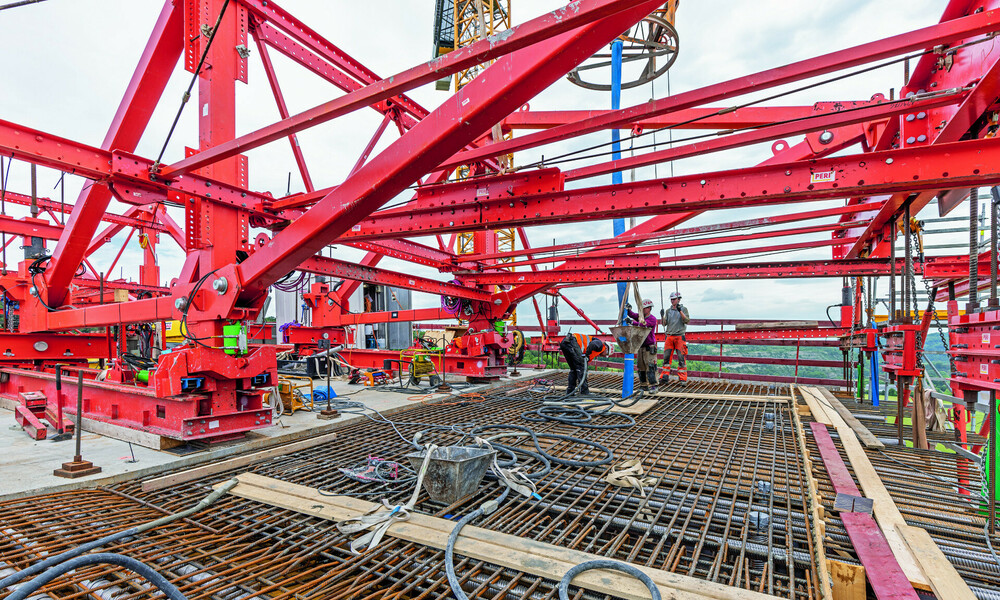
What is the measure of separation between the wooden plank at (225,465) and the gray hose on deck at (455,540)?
246 cm

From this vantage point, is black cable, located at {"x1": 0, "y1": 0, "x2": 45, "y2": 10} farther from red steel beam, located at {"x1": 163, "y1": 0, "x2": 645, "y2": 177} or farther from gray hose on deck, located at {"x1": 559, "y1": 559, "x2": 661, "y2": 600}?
gray hose on deck, located at {"x1": 559, "y1": 559, "x2": 661, "y2": 600}

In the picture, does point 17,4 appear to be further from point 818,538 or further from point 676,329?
point 676,329

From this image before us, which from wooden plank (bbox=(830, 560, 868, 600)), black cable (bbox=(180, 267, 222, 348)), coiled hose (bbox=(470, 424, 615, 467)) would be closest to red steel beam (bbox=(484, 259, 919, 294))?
coiled hose (bbox=(470, 424, 615, 467))

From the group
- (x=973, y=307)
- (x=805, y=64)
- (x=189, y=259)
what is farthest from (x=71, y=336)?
(x=973, y=307)

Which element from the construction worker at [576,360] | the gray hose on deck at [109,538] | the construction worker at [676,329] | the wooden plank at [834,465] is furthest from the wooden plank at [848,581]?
the construction worker at [676,329]

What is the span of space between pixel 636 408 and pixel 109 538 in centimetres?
620

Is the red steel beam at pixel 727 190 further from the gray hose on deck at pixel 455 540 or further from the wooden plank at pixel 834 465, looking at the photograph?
the gray hose on deck at pixel 455 540

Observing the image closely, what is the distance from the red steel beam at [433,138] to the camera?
2.87 meters

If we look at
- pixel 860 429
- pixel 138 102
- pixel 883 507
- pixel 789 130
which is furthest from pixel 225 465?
pixel 860 429

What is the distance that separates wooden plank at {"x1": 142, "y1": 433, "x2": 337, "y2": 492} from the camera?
12.3ft

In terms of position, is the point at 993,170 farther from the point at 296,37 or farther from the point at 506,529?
the point at 296,37

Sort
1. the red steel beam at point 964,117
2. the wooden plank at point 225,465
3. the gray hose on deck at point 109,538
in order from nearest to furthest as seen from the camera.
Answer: the gray hose on deck at point 109,538, the red steel beam at point 964,117, the wooden plank at point 225,465

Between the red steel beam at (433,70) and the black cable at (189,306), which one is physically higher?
the red steel beam at (433,70)

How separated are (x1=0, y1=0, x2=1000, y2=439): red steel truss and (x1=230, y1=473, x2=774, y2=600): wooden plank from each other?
235 cm
